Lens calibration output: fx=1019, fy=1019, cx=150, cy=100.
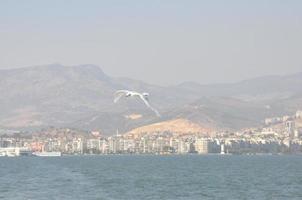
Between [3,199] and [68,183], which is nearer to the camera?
[3,199]

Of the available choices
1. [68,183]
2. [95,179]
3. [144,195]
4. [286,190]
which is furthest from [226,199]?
[95,179]

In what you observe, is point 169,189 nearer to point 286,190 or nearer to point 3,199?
point 286,190

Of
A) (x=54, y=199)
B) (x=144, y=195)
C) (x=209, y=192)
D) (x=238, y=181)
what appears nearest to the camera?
(x=54, y=199)

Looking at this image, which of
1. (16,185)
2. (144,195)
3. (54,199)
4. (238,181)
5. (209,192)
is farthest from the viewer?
(238,181)

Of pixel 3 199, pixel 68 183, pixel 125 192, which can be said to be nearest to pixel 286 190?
pixel 125 192

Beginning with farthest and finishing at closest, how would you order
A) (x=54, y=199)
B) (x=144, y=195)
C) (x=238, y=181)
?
(x=238, y=181), (x=144, y=195), (x=54, y=199)

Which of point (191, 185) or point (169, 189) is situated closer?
point (169, 189)

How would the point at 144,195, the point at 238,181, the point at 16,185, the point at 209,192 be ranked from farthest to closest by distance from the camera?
1. the point at 238,181
2. the point at 16,185
3. the point at 209,192
4. the point at 144,195

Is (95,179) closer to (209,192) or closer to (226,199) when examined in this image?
(209,192)
